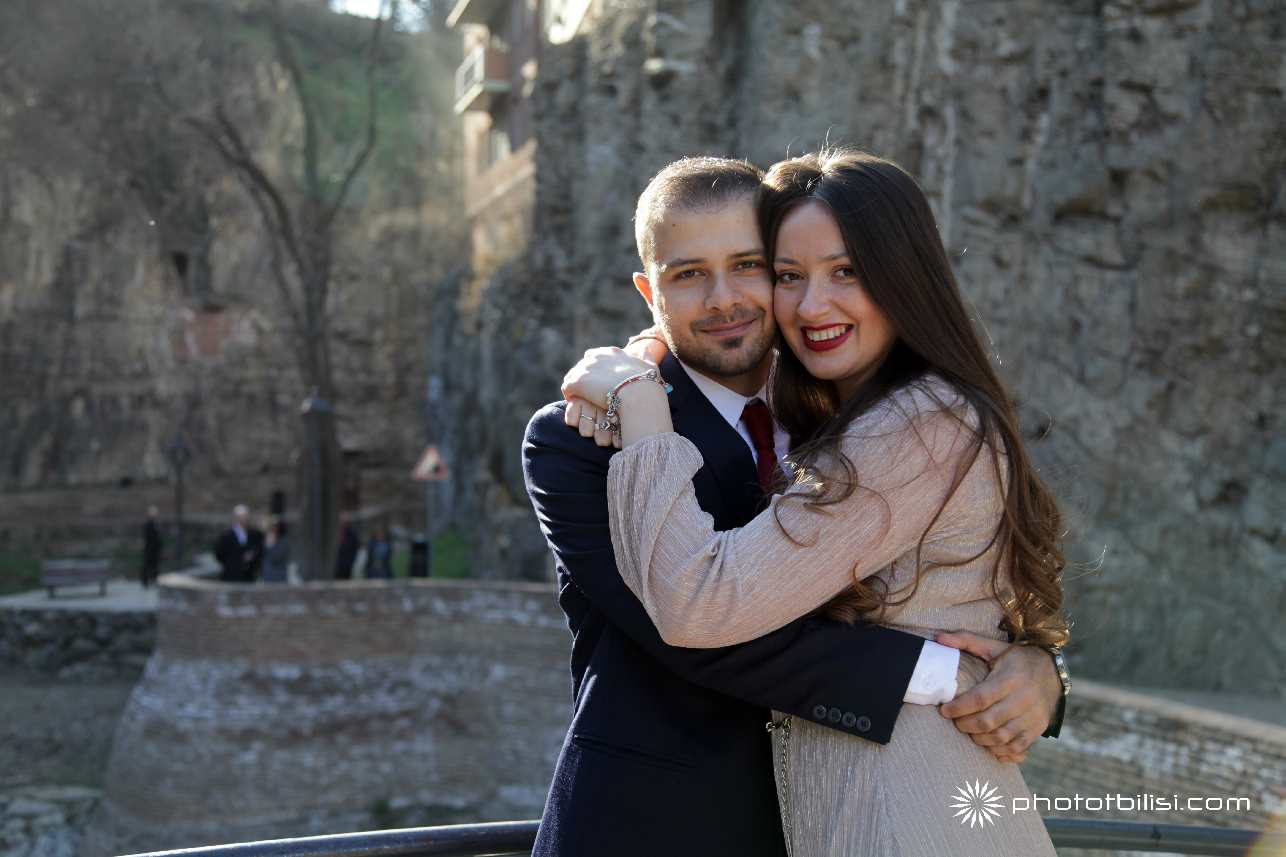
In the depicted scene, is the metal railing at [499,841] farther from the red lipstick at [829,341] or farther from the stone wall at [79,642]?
the stone wall at [79,642]

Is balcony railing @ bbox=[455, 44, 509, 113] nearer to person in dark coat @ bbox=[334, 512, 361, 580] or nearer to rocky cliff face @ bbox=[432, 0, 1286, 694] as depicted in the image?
person in dark coat @ bbox=[334, 512, 361, 580]

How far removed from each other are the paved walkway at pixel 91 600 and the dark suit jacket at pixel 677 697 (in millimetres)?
19442

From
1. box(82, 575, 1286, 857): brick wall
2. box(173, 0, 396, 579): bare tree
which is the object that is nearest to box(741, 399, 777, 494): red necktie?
box(82, 575, 1286, 857): brick wall

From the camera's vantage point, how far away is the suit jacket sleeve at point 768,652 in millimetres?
1927

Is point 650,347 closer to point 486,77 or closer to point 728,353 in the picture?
point 728,353

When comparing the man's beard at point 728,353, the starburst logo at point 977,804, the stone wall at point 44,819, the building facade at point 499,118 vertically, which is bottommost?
the stone wall at point 44,819

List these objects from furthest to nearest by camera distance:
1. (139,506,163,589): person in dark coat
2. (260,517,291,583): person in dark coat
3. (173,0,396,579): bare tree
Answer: (139,506,163,589): person in dark coat, (173,0,396,579): bare tree, (260,517,291,583): person in dark coat

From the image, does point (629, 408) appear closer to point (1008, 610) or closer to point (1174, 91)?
point (1008, 610)

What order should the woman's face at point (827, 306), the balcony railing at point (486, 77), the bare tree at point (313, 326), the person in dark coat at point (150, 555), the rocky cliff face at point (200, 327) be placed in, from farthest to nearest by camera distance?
the rocky cliff face at point (200, 327)
the balcony railing at point (486, 77)
the person in dark coat at point (150, 555)
the bare tree at point (313, 326)
the woman's face at point (827, 306)

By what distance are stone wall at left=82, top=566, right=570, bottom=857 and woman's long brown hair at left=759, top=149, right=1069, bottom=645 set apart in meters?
12.0

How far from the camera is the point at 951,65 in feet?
41.8

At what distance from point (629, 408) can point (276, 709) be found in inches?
510

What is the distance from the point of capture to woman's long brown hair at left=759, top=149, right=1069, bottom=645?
6.63 feet

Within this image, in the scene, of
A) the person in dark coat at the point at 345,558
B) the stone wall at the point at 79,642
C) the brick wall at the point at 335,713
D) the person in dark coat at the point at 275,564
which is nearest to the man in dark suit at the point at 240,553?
the person in dark coat at the point at 275,564
